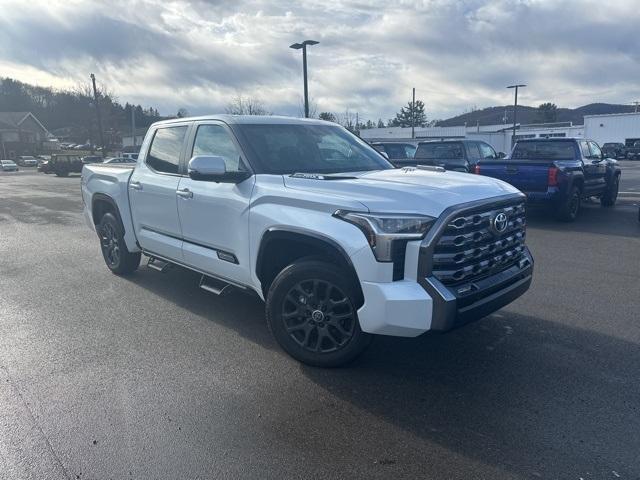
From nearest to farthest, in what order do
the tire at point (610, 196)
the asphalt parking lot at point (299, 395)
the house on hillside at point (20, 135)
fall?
the asphalt parking lot at point (299, 395)
the tire at point (610, 196)
the house on hillside at point (20, 135)

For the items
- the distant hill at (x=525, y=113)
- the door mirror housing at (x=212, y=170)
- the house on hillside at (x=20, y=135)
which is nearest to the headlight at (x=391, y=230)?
the door mirror housing at (x=212, y=170)

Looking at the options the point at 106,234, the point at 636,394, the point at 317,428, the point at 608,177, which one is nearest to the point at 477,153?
the point at 608,177

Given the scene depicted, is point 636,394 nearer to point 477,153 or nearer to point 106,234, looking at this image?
point 106,234

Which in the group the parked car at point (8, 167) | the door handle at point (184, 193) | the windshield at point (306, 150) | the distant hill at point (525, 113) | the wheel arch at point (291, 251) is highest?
the distant hill at point (525, 113)

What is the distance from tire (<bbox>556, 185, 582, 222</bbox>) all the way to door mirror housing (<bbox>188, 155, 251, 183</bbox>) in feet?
27.0

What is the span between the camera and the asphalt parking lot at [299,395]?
278cm

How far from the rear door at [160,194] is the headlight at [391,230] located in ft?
8.06

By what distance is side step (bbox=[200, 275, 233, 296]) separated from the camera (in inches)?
184

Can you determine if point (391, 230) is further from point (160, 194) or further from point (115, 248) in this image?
point (115, 248)

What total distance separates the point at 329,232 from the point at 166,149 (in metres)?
2.76

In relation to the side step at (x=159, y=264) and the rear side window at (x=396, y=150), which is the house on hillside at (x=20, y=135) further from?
the side step at (x=159, y=264)

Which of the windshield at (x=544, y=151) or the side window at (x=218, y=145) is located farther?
the windshield at (x=544, y=151)

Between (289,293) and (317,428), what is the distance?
1062 mm

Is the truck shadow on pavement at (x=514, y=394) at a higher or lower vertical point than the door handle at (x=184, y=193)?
lower
